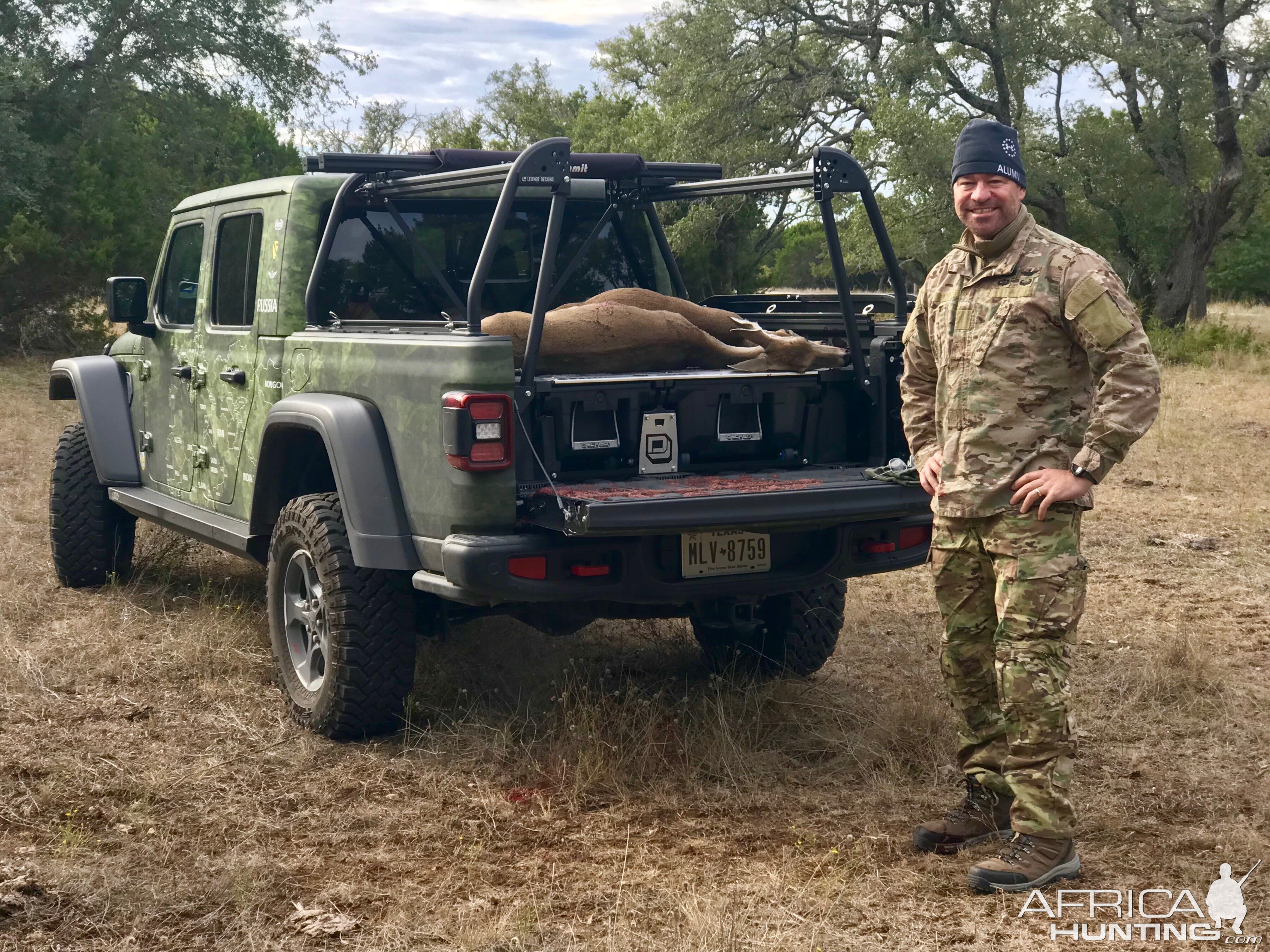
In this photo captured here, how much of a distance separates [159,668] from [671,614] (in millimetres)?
2193

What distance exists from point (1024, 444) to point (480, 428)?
153 centimetres

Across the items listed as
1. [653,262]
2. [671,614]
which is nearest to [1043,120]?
[653,262]

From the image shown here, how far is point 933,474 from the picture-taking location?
12.8ft

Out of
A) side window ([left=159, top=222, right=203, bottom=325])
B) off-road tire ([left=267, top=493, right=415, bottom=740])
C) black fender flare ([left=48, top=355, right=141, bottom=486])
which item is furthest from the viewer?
black fender flare ([left=48, top=355, right=141, bottom=486])

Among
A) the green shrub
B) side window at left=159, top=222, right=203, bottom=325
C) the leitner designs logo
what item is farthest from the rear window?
the green shrub

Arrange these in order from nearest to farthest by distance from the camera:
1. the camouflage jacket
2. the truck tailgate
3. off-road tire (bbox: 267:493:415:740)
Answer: the camouflage jacket
the truck tailgate
off-road tire (bbox: 267:493:415:740)

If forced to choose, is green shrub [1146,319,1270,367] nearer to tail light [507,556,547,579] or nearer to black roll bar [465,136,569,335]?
black roll bar [465,136,569,335]

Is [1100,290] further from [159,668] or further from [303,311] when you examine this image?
[159,668]

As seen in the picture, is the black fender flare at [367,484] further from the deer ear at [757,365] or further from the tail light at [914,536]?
the tail light at [914,536]

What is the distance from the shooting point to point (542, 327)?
4.43 meters

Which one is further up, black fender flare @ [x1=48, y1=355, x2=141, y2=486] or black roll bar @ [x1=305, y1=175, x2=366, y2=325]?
black roll bar @ [x1=305, y1=175, x2=366, y2=325]

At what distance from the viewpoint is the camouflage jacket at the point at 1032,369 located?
11.2ft

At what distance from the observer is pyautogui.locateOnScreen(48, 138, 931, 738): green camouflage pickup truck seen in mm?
4203

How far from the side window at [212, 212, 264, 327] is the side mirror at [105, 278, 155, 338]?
27.7 inches
